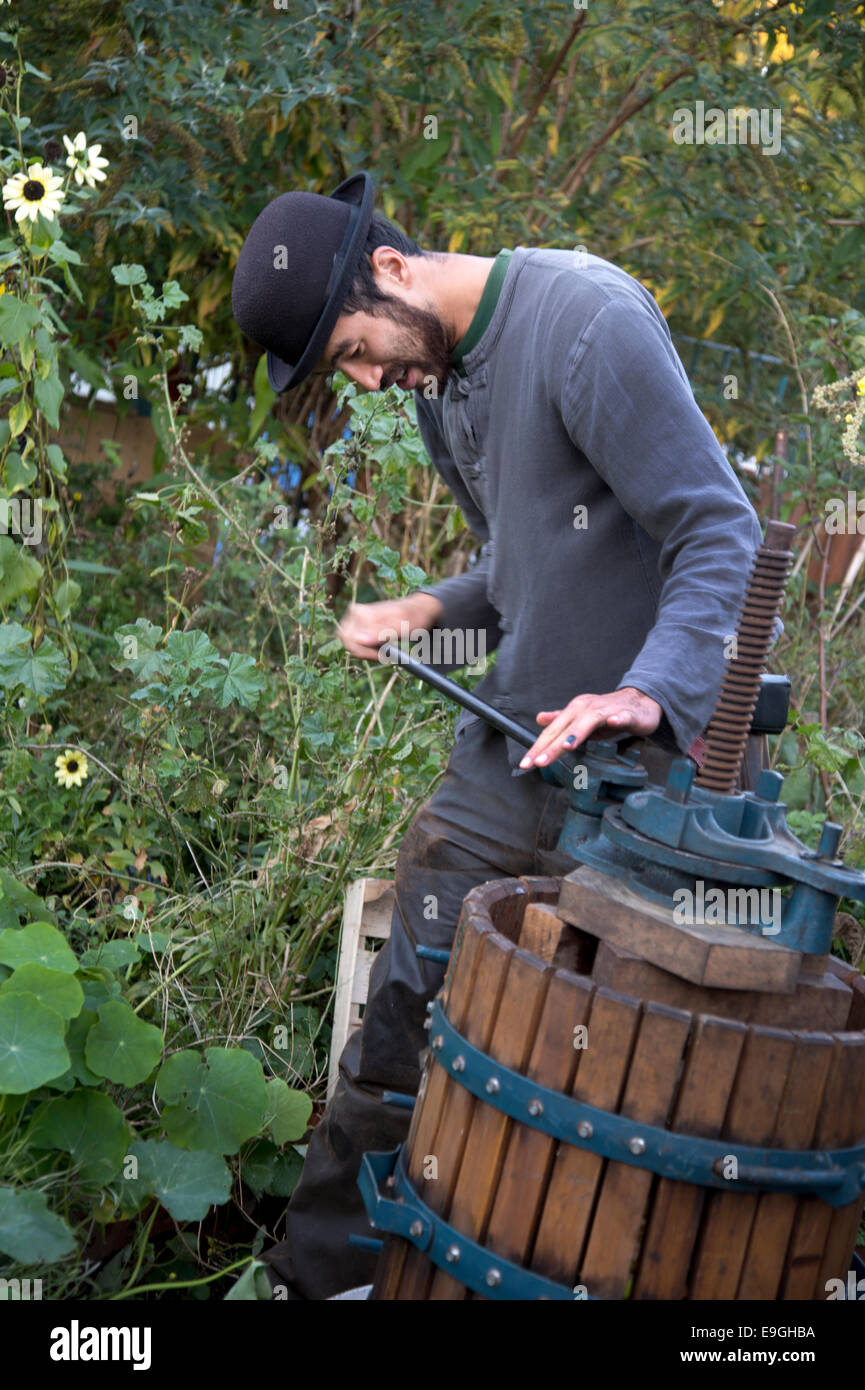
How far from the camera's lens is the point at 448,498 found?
4.55 meters

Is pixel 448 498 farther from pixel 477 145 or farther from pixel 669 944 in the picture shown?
pixel 669 944

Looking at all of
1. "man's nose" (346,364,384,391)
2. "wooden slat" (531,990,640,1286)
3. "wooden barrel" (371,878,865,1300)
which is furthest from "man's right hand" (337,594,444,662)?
"wooden slat" (531,990,640,1286)

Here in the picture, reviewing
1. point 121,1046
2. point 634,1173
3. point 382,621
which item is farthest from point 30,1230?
point 382,621

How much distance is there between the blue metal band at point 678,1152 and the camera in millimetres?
1348

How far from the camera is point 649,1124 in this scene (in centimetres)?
136

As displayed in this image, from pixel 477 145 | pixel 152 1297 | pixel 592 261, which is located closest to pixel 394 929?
pixel 152 1297

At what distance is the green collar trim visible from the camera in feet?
6.74

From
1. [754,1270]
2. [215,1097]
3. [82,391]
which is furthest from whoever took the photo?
[82,391]

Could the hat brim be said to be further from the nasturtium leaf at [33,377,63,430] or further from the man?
the nasturtium leaf at [33,377,63,430]

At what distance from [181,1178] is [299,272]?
139 centimetres

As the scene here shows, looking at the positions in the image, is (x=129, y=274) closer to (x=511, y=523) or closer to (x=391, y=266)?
(x=391, y=266)

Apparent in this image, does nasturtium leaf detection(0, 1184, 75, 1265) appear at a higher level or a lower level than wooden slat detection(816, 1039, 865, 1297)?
lower

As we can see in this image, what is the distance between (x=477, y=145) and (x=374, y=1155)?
3703 mm

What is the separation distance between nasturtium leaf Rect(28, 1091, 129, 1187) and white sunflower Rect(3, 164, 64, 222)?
176 cm
